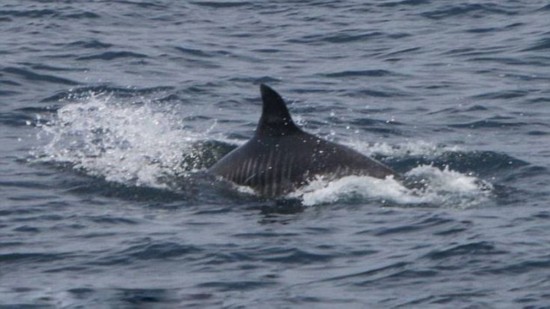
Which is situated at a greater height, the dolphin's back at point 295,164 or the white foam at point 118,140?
the dolphin's back at point 295,164

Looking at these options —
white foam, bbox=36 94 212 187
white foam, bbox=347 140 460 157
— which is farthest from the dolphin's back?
white foam, bbox=347 140 460 157

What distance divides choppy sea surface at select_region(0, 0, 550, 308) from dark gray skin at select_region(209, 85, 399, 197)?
196 mm

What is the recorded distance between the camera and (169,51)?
2609 centimetres

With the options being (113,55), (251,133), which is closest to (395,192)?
(251,133)

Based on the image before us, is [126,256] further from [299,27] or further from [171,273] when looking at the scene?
[299,27]

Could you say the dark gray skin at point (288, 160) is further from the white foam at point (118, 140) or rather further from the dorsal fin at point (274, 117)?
the white foam at point (118, 140)

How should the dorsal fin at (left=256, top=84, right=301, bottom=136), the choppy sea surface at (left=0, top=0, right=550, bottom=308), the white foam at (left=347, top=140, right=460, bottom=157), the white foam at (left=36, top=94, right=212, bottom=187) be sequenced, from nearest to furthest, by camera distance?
the choppy sea surface at (left=0, top=0, right=550, bottom=308) < the dorsal fin at (left=256, top=84, right=301, bottom=136) < the white foam at (left=36, top=94, right=212, bottom=187) < the white foam at (left=347, top=140, right=460, bottom=157)

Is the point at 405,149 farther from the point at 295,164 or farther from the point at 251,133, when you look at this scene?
the point at 251,133

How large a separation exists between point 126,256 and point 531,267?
351 centimetres

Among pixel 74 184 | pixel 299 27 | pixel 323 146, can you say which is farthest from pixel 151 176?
pixel 299 27

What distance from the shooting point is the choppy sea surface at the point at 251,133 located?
13055mm

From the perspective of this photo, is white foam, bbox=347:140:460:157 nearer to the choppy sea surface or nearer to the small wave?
the choppy sea surface

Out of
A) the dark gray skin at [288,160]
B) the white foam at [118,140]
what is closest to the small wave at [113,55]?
the white foam at [118,140]

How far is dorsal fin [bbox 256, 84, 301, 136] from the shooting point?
1631 cm
